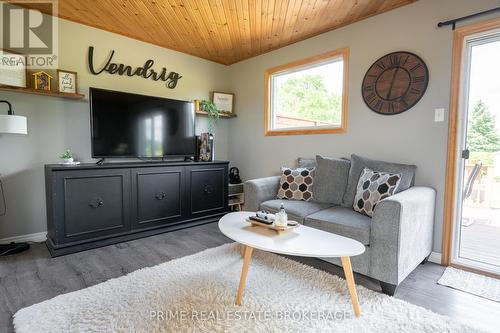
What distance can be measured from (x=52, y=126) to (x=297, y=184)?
2.70 meters

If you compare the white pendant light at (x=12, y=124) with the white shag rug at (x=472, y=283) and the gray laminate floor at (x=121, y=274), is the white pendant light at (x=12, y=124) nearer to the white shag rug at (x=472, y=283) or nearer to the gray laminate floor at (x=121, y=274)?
the gray laminate floor at (x=121, y=274)

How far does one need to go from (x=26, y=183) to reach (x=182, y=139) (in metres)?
1.71

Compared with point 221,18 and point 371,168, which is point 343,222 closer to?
point 371,168

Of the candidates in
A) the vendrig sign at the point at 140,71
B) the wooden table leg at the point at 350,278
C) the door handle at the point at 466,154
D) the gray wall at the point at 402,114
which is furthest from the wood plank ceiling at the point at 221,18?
the wooden table leg at the point at 350,278

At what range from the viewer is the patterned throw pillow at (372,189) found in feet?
7.03

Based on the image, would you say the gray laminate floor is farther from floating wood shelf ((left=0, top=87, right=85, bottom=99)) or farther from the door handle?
floating wood shelf ((left=0, top=87, right=85, bottom=99))

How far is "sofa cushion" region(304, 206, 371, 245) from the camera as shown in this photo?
6.19ft

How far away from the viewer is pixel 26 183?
2.71m

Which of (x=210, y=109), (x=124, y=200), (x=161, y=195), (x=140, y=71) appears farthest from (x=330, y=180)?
(x=140, y=71)

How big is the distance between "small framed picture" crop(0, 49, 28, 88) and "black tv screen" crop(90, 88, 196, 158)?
583 mm

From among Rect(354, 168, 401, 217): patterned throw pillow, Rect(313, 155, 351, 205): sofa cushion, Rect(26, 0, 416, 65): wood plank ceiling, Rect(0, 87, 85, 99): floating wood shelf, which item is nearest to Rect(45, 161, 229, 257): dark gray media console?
Rect(0, 87, 85, 99): floating wood shelf

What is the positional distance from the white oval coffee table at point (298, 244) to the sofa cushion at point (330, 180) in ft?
2.99

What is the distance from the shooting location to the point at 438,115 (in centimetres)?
230

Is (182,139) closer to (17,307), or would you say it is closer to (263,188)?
(263,188)
